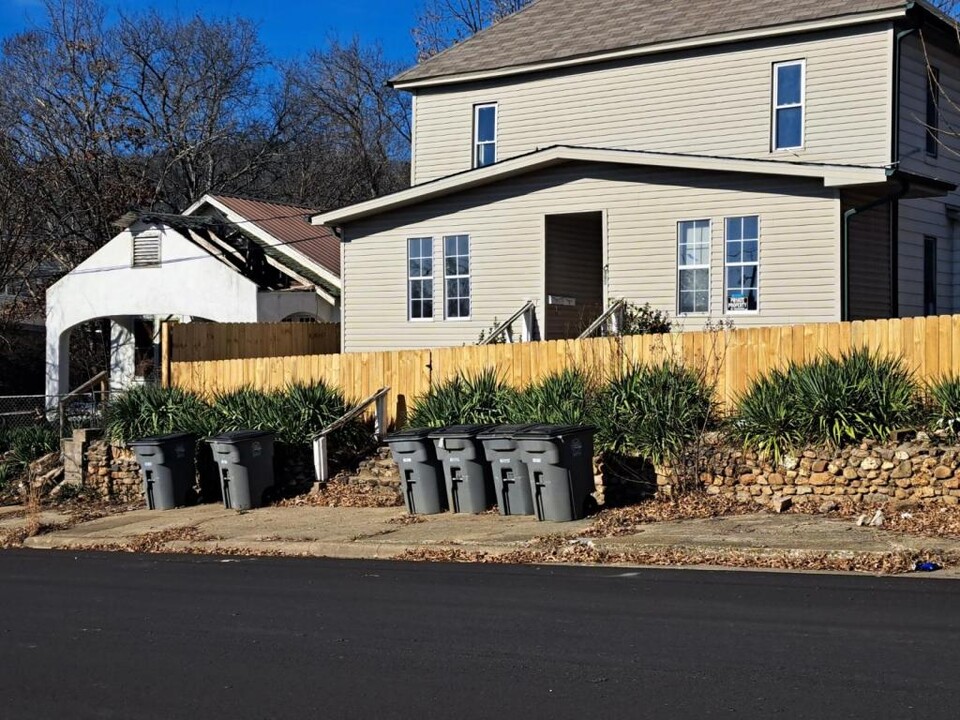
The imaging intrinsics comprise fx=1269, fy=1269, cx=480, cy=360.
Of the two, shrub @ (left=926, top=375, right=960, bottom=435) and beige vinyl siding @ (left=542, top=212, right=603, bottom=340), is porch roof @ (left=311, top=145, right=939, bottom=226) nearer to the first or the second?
beige vinyl siding @ (left=542, top=212, right=603, bottom=340)

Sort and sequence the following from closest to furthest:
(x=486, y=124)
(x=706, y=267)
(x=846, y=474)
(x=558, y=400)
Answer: (x=846, y=474)
(x=558, y=400)
(x=706, y=267)
(x=486, y=124)

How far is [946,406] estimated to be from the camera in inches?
566

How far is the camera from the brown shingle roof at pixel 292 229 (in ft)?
Result: 103

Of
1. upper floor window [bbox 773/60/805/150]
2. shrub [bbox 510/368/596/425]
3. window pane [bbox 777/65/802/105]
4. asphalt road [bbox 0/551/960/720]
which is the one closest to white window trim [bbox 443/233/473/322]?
upper floor window [bbox 773/60/805/150]

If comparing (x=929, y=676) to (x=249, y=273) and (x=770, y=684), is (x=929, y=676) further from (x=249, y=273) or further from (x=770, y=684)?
(x=249, y=273)

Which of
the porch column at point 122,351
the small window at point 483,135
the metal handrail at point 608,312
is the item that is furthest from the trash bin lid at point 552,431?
the porch column at point 122,351

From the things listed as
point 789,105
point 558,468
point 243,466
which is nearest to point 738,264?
point 789,105

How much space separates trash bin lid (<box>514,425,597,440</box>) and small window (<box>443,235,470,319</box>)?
378 inches

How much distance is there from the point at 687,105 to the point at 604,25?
3087 mm

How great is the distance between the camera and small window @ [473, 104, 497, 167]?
27469mm

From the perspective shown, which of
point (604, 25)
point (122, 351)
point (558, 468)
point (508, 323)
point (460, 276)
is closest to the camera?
point (558, 468)

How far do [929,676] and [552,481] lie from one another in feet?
26.2

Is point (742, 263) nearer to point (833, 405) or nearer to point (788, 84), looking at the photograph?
point (788, 84)

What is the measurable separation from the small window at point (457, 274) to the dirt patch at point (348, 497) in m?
7.02
